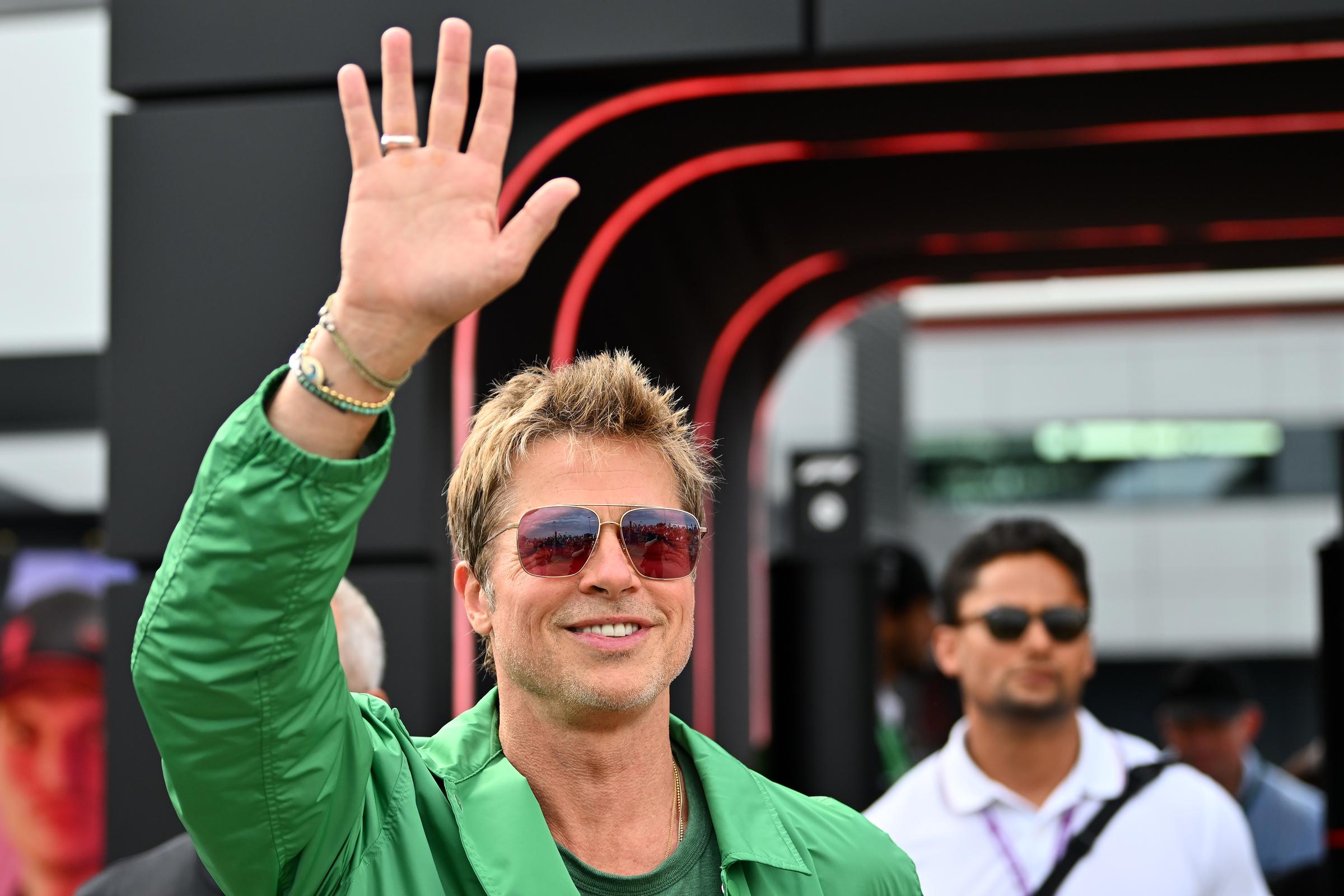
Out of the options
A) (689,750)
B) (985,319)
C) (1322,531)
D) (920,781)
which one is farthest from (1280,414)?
(689,750)

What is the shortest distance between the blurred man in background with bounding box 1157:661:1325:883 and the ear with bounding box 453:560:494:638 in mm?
4065

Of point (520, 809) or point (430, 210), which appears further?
point (520, 809)

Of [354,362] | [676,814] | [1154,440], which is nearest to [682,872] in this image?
[676,814]

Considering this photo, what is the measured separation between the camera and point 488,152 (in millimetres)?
1761

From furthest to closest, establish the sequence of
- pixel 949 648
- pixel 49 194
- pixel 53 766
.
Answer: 1. pixel 49 194
2. pixel 53 766
3. pixel 949 648

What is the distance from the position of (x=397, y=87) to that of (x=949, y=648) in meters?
2.29

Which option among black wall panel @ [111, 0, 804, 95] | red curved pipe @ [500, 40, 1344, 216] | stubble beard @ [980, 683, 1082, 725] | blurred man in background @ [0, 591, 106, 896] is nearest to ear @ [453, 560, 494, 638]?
red curved pipe @ [500, 40, 1344, 216]

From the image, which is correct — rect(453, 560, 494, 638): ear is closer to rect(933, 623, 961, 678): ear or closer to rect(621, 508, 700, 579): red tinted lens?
rect(621, 508, 700, 579): red tinted lens

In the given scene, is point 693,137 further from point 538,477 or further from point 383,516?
point 538,477

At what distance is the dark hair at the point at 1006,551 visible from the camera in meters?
3.56

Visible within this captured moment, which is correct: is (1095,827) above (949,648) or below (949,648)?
below

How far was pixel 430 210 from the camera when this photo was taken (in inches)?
65.2

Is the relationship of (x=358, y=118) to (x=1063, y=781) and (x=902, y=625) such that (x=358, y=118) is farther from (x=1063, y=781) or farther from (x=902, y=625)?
(x=902, y=625)

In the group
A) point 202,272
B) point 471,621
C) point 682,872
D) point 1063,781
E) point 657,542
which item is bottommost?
point 1063,781
